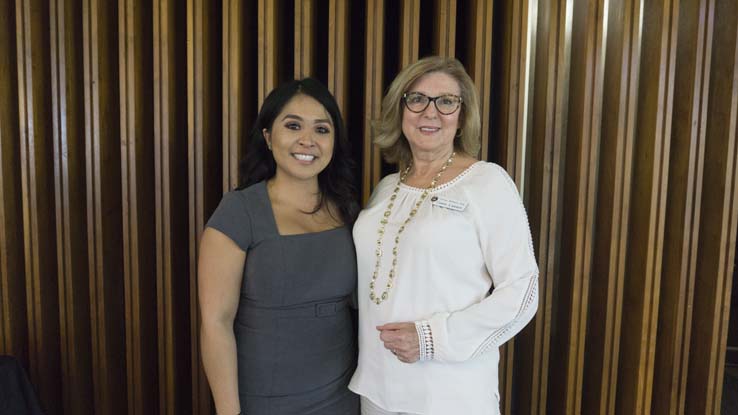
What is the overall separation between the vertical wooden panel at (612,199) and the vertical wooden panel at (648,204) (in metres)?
0.09

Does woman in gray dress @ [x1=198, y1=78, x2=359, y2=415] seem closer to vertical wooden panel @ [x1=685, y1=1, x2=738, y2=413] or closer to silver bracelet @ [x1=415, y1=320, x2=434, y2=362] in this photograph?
silver bracelet @ [x1=415, y1=320, x2=434, y2=362]

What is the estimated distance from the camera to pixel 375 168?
1.74 m

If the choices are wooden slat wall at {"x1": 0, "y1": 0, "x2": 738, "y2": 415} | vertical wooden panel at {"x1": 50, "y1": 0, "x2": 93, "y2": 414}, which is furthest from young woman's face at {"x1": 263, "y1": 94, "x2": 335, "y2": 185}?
vertical wooden panel at {"x1": 50, "y1": 0, "x2": 93, "y2": 414}

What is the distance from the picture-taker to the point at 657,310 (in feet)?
5.77

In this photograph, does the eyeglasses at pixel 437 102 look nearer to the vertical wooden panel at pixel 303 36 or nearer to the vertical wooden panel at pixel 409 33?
the vertical wooden panel at pixel 409 33

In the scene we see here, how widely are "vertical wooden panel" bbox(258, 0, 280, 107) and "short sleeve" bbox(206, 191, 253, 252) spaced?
69 cm

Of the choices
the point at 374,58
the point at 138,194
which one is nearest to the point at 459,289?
the point at 374,58

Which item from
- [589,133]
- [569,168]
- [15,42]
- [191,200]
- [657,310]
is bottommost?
[657,310]

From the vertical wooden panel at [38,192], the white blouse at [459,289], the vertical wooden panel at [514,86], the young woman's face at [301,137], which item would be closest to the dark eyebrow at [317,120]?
the young woman's face at [301,137]

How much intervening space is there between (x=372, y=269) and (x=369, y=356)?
0.26 meters

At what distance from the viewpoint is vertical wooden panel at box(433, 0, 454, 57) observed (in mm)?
1665

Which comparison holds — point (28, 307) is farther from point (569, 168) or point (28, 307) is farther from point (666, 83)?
point (666, 83)

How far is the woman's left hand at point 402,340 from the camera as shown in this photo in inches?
43.6

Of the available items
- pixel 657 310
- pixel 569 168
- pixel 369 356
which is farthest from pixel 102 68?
pixel 657 310
